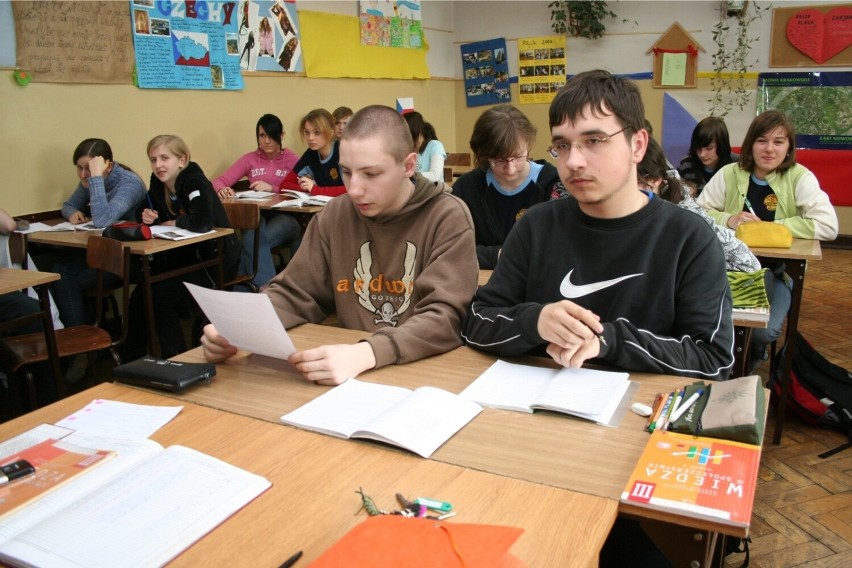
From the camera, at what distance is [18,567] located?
33.0 inches

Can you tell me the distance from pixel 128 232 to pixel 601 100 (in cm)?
255

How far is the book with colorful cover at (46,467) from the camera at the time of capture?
0.98 metres

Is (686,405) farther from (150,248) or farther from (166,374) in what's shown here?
(150,248)

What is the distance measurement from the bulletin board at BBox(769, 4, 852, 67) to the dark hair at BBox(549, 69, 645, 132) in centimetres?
538

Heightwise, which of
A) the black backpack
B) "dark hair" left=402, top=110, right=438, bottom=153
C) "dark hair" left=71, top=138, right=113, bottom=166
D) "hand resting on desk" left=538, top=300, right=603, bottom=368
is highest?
"dark hair" left=402, top=110, right=438, bottom=153

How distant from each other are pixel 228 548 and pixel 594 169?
3.28 feet

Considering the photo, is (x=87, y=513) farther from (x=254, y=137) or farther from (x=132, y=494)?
(x=254, y=137)

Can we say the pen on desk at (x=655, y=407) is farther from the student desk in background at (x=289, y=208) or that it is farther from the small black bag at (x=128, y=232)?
the student desk in background at (x=289, y=208)

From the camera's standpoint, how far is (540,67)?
697cm

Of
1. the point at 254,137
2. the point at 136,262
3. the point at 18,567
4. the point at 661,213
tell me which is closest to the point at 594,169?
the point at 661,213

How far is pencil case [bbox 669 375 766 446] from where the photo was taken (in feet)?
3.44

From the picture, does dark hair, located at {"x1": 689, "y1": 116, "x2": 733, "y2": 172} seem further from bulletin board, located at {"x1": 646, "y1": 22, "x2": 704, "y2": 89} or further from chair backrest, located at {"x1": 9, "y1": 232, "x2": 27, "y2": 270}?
chair backrest, located at {"x1": 9, "y1": 232, "x2": 27, "y2": 270}

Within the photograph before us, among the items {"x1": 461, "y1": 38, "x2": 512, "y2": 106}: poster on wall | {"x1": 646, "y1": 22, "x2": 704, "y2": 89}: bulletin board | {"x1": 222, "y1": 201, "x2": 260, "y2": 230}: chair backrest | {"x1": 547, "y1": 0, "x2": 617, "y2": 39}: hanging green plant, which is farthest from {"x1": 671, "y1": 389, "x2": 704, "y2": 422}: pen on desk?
{"x1": 461, "y1": 38, "x2": 512, "y2": 106}: poster on wall

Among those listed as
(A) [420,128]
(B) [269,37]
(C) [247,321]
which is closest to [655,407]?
(C) [247,321]
